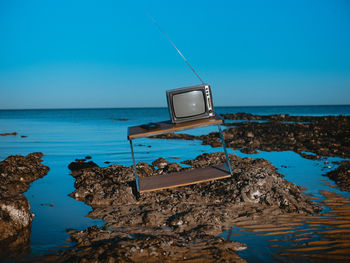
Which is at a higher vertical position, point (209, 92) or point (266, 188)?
point (209, 92)

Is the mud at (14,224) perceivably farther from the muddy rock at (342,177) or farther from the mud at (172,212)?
the muddy rock at (342,177)

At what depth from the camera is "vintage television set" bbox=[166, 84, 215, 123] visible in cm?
518

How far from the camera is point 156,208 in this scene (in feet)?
15.4

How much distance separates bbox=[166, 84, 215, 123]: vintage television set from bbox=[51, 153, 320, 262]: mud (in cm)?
143

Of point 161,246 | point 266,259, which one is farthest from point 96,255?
point 266,259

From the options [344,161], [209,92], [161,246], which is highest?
[209,92]

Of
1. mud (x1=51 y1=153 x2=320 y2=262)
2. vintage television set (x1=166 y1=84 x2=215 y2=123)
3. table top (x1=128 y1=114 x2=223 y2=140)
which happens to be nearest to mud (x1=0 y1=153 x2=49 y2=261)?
mud (x1=51 y1=153 x2=320 y2=262)

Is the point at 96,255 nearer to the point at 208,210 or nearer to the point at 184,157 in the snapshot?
the point at 208,210

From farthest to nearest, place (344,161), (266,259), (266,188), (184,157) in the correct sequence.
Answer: (184,157) → (344,161) → (266,188) → (266,259)

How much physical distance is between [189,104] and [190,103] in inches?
1.1

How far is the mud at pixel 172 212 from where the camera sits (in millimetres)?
3066

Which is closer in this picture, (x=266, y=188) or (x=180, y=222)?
(x=180, y=222)

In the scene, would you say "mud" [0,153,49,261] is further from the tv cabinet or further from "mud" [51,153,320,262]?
the tv cabinet

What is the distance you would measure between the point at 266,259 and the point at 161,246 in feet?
3.90
